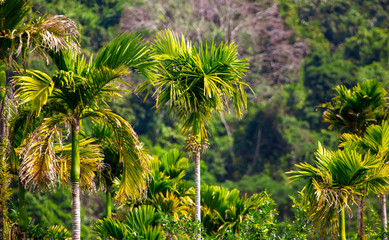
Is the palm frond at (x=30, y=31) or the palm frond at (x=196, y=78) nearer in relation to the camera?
the palm frond at (x=30, y=31)

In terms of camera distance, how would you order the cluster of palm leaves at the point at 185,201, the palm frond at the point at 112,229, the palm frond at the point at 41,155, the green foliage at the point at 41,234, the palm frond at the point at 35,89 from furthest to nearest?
the cluster of palm leaves at the point at 185,201 < the green foliage at the point at 41,234 < the palm frond at the point at 112,229 < the palm frond at the point at 41,155 < the palm frond at the point at 35,89

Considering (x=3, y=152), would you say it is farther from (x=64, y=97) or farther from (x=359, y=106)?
(x=359, y=106)

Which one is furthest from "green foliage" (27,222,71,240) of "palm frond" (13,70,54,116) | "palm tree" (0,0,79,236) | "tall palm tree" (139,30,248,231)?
"palm frond" (13,70,54,116)

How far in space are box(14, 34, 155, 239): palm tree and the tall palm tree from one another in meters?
1.64

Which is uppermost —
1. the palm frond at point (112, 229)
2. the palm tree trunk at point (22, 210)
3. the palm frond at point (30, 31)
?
the palm frond at point (30, 31)

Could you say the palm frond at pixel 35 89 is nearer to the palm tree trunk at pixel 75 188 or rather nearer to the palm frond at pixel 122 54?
the palm tree trunk at pixel 75 188

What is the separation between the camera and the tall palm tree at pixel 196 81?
30.2 ft

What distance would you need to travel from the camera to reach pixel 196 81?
30.3 ft

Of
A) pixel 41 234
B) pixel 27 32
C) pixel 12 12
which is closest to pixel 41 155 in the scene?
pixel 27 32

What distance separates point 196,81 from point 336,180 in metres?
2.63

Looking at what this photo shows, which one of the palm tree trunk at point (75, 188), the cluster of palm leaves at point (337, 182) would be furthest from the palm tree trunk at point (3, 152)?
the cluster of palm leaves at point (337, 182)

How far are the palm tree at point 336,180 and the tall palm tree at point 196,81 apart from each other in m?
1.64

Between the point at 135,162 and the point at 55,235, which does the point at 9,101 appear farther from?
the point at 55,235

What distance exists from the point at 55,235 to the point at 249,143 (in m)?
25.7
